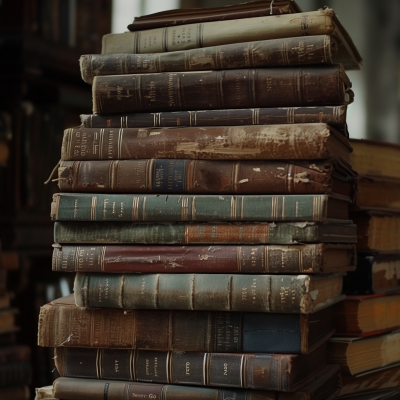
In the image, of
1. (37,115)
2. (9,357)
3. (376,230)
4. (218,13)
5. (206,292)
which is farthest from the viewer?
(37,115)

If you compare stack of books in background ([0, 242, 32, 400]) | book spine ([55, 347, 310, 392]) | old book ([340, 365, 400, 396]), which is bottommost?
stack of books in background ([0, 242, 32, 400])

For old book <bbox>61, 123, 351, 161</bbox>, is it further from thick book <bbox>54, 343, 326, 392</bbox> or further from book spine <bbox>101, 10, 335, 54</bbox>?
thick book <bbox>54, 343, 326, 392</bbox>

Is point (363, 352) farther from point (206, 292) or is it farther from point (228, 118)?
point (228, 118)

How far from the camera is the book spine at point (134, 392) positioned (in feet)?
2.82

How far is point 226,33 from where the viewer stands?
0.96 m

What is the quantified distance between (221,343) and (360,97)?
197cm

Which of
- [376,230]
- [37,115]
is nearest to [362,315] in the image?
[376,230]

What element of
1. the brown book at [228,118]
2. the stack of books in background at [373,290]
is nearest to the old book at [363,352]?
the stack of books in background at [373,290]

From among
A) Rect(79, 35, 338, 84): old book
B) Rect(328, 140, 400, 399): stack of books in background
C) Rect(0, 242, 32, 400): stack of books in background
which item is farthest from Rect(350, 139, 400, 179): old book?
Rect(0, 242, 32, 400): stack of books in background

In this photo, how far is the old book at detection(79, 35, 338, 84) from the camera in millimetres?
895

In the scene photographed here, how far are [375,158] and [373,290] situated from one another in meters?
0.25

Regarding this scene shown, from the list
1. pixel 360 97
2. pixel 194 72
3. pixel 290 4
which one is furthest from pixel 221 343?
pixel 360 97

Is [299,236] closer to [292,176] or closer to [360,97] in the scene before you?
[292,176]

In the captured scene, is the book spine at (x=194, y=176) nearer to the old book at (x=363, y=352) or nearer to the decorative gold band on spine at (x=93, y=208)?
the decorative gold band on spine at (x=93, y=208)
